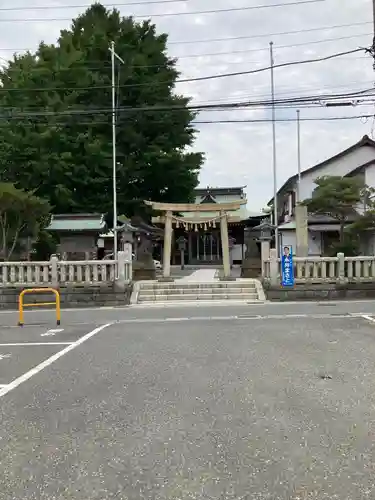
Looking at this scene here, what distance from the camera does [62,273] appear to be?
723 inches

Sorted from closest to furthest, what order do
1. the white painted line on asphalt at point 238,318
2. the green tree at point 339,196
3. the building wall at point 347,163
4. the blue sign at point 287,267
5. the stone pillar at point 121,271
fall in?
the white painted line on asphalt at point 238,318
the blue sign at point 287,267
the stone pillar at point 121,271
the green tree at point 339,196
the building wall at point 347,163

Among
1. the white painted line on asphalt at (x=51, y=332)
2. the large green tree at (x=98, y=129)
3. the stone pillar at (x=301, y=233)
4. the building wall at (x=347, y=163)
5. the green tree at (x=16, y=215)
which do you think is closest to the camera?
the white painted line on asphalt at (x=51, y=332)

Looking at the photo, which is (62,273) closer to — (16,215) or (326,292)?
(16,215)

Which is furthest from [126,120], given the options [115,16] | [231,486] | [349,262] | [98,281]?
[231,486]

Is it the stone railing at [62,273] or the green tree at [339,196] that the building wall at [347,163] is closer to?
the green tree at [339,196]

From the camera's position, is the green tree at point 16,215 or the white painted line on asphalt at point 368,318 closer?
the white painted line on asphalt at point 368,318

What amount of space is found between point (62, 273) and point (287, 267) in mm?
7955

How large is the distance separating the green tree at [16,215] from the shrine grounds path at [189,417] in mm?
12797

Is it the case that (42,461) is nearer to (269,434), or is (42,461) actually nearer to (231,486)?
(231,486)

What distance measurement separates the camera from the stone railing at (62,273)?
18250 mm

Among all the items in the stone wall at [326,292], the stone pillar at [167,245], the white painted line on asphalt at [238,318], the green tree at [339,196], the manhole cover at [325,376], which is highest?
the green tree at [339,196]

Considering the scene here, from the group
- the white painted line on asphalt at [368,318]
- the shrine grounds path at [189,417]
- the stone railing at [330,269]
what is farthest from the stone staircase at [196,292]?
the shrine grounds path at [189,417]

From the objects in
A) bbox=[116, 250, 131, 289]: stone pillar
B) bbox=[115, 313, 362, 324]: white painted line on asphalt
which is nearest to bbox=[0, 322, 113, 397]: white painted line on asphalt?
bbox=[115, 313, 362, 324]: white painted line on asphalt

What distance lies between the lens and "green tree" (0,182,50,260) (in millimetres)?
21953
